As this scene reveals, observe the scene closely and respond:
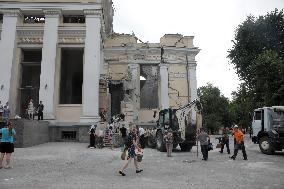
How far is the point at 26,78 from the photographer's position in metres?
30.6

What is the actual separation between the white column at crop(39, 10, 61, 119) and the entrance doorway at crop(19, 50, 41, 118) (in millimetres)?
1504

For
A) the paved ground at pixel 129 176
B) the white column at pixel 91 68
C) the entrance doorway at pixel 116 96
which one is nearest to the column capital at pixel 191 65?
the entrance doorway at pixel 116 96

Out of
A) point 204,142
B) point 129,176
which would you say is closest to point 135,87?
point 204,142

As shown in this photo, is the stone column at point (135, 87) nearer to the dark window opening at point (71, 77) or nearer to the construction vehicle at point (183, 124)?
the dark window opening at point (71, 77)

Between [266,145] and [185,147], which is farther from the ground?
[266,145]

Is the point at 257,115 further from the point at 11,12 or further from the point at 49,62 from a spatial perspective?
the point at 11,12

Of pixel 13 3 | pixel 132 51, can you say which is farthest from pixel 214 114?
pixel 13 3

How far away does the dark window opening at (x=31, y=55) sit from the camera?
Result: 2717 cm

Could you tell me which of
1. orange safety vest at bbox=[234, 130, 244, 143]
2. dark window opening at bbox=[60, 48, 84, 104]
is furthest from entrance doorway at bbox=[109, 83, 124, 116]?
orange safety vest at bbox=[234, 130, 244, 143]

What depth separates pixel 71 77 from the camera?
1247 inches

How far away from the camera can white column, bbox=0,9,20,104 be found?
79.5 feet

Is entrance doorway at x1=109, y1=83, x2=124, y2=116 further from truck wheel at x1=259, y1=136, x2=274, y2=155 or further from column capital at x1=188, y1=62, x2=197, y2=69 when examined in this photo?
truck wheel at x1=259, y1=136, x2=274, y2=155

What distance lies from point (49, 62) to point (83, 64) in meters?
2.71

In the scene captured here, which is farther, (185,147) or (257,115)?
(185,147)
